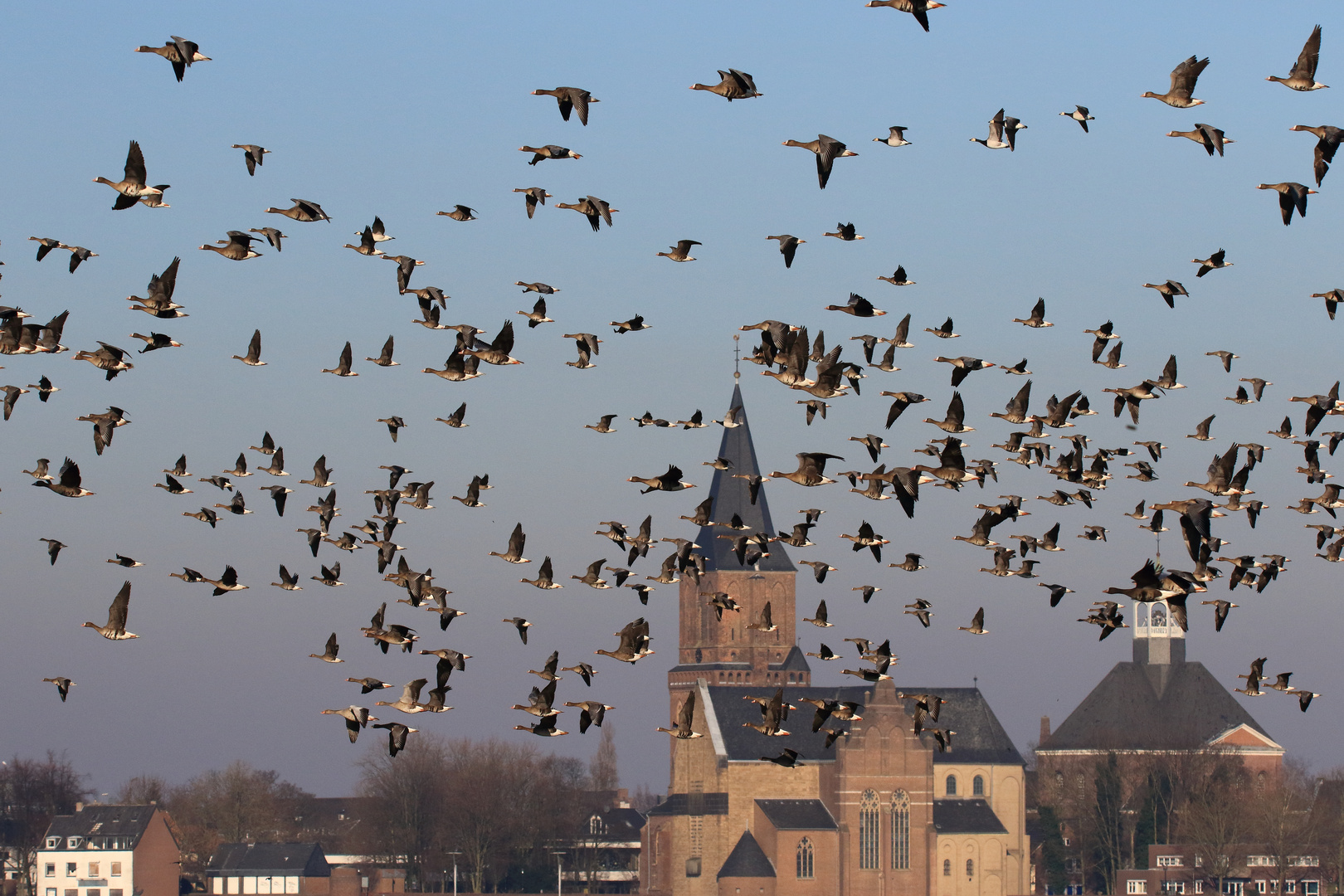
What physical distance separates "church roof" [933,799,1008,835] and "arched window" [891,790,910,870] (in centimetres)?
235

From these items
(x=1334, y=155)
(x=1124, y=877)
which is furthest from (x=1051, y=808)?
(x=1334, y=155)

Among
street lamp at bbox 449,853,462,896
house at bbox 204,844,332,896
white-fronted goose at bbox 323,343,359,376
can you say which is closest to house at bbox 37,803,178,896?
house at bbox 204,844,332,896

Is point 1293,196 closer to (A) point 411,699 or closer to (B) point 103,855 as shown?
(A) point 411,699

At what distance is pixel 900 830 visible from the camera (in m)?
134

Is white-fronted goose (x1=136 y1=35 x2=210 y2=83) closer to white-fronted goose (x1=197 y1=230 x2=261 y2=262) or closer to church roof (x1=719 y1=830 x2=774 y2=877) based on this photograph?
white-fronted goose (x1=197 y1=230 x2=261 y2=262)

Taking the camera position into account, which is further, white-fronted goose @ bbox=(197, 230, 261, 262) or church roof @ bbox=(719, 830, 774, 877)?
church roof @ bbox=(719, 830, 774, 877)

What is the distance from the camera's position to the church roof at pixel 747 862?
13088 centimetres

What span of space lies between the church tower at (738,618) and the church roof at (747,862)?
69.0ft

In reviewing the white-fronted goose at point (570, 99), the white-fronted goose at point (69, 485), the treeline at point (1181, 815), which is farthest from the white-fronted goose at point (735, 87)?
the treeline at point (1181, 815)

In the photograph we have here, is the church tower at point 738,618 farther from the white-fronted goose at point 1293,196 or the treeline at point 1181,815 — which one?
the white-fronted goose at point 1293,196

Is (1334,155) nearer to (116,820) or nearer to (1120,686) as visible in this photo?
(116,820)

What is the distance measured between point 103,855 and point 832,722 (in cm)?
4594

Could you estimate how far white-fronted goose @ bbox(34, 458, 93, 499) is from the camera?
133 feet

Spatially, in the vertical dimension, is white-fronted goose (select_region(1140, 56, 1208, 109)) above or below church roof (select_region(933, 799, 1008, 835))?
above
